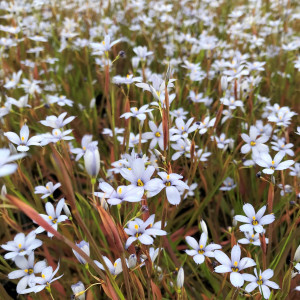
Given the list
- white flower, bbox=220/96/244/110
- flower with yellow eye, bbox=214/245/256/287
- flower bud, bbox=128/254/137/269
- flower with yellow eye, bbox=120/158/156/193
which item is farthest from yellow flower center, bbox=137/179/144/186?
white flower, bbox=220/96/244/110

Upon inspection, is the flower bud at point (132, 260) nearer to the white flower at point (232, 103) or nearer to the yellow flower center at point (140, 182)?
the yellow flower center at point (140, 182)

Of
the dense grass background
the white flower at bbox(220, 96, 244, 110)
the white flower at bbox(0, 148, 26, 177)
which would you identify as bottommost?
the dense grass background

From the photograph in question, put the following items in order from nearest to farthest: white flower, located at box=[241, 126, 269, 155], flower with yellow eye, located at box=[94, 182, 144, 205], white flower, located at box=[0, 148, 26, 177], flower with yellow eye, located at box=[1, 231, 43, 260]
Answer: white flower, located at box=[0, 148, 26, 177] < flower with yellow eye, located at box=[94, 182, 144, 205] < flower with yellow eye, located at box=[1, 231, 43, 260] < white flower, located at box=[241, 126, 269, 155]

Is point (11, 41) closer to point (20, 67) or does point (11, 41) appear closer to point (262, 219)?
point (20, 67)

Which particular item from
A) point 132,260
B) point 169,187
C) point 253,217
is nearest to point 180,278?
point 132,260

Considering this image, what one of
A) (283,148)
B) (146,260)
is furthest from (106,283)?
(283,148)

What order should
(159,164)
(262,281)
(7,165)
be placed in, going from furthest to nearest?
(159,164) < (262,281) < (7,165)

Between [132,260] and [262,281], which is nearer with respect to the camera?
[132,260]

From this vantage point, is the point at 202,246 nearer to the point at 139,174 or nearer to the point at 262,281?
the point at 262,281

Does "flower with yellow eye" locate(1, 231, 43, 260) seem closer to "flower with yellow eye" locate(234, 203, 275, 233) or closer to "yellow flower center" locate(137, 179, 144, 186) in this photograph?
"yellow flower center" locate(137, 179, 144, 186)

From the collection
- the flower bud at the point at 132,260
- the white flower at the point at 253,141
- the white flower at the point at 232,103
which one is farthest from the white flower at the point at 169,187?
the white flower at the point at 232,103

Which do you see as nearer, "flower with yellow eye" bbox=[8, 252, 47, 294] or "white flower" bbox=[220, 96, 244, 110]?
"flower with yellow eye" bbox=[8, 252, 47, 294]
